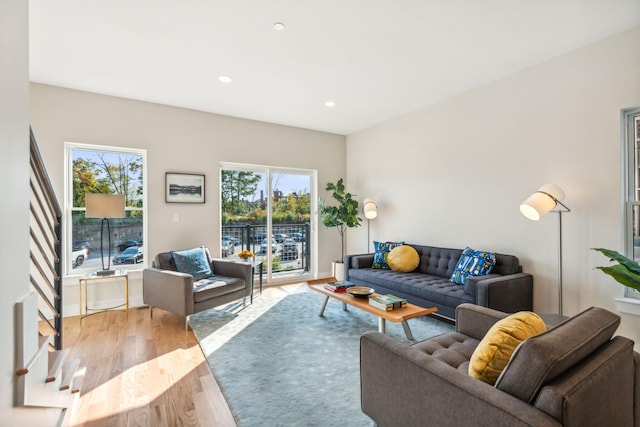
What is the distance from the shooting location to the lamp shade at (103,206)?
3.42m

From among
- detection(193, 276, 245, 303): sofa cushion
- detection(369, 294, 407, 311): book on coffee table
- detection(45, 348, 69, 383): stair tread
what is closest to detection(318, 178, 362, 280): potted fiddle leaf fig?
detection(193, 276, 245, 303): sofa cushion

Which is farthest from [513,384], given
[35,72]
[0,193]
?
[35,72]

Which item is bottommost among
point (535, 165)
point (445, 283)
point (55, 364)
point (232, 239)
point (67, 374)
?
point (67, 374)

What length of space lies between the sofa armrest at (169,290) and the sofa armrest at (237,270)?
71 centimetres

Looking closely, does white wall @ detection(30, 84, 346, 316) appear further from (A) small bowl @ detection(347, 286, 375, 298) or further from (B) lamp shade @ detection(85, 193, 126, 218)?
(A) small bowl @ detection(347, 286, 375, 298)

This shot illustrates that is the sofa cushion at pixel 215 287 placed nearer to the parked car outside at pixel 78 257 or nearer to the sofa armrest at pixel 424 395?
the parked car outside at pixel 78 257

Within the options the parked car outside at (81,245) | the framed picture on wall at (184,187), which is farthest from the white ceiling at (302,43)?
the parked car outside at (81,245)

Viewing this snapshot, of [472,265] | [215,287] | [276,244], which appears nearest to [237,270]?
[215,287]

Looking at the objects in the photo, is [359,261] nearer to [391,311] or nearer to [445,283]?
[445,283]

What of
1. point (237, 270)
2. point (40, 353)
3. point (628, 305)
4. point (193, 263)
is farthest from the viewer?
point (237, 270)

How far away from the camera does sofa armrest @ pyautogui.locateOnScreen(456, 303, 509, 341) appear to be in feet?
6.39

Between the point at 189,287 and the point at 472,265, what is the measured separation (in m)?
3.04

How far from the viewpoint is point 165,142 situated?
4320 millimetres

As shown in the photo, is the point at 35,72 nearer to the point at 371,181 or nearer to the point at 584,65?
the point at 371,181
